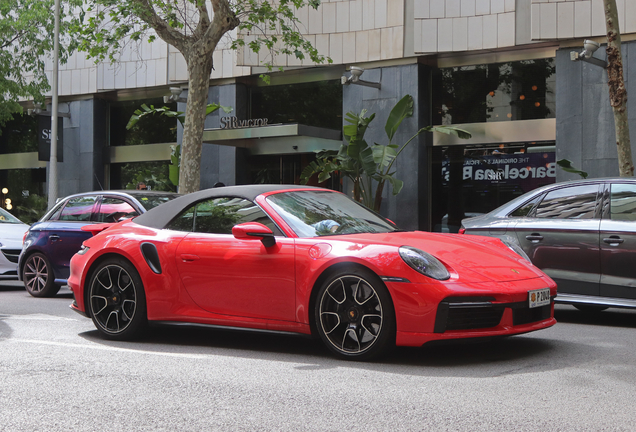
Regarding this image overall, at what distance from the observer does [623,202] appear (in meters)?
7.54

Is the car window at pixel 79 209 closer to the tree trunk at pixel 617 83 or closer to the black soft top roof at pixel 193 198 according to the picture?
the black soft top roof at pixel 193 198

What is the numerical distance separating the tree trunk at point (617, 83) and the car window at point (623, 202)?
211 inches

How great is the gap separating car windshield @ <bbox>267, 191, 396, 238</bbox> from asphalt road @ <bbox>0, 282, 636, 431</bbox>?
978 millimetres

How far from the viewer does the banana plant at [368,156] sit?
17047 millimetres

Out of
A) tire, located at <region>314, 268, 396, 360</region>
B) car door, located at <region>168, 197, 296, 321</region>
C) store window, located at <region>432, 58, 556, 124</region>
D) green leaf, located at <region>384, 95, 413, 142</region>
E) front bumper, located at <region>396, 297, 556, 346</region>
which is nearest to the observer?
front bumper, located at <region>396, 297, 556, 346</region>

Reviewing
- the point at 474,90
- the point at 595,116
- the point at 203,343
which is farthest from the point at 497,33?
the point at 203,343

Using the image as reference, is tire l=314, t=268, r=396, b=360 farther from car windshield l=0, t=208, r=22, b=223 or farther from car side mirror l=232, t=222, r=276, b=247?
car windshield l=0, t=208, r=22, b=223

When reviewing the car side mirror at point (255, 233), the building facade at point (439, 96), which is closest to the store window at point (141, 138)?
the building facade at point (439, 96)

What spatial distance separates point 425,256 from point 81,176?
863 inches

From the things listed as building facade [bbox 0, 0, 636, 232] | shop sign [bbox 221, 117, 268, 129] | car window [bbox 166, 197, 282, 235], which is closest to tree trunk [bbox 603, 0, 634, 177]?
building facade [bbox 0, 0, 636, 232]

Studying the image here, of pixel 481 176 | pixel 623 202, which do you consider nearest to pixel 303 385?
pixel 623 202

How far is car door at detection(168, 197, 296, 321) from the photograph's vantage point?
582 cm

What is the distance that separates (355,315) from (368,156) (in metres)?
11.8

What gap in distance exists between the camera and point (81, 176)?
25500 mm
